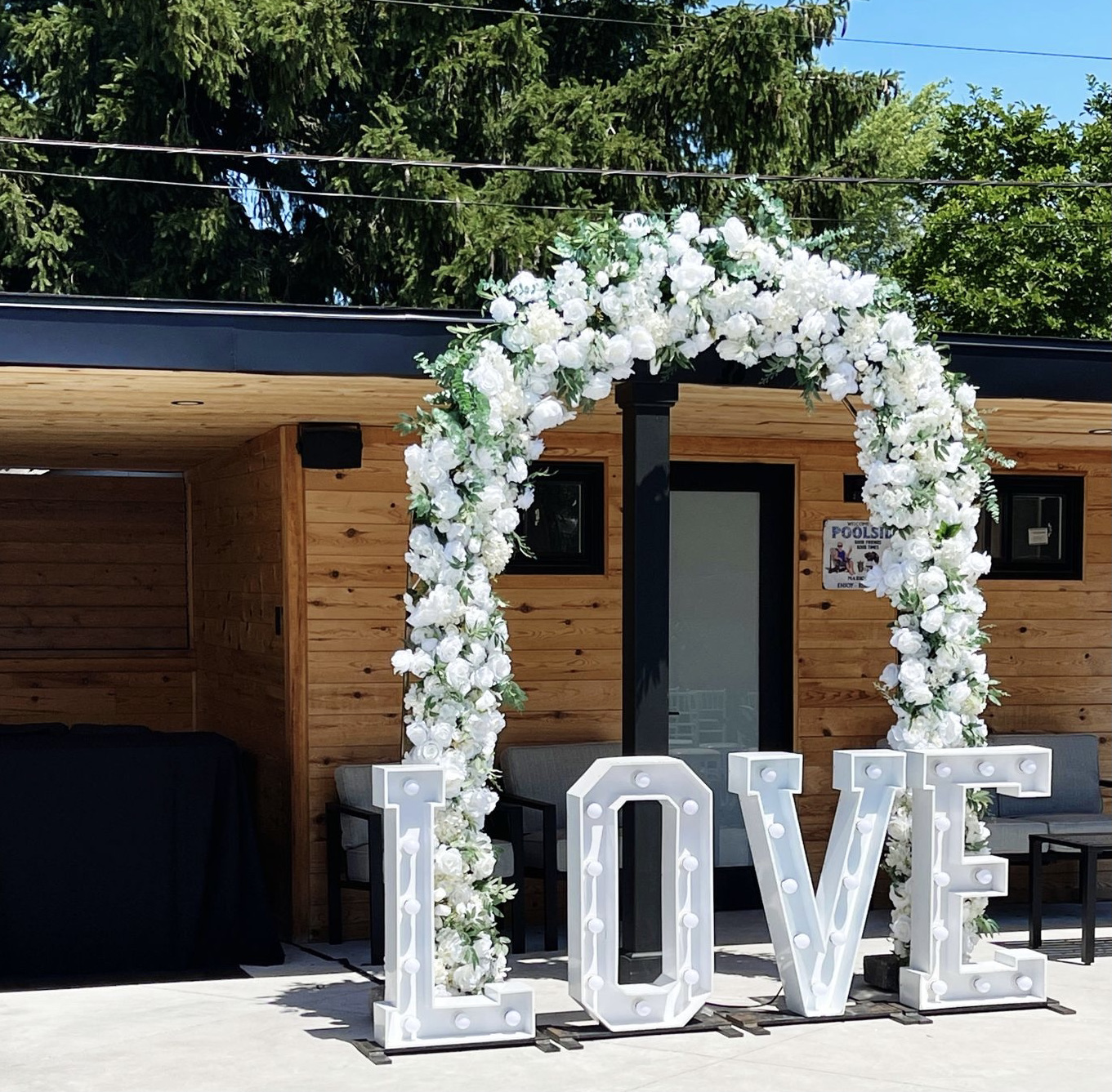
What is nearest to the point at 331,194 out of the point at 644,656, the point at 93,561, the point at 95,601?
the point at 93,561

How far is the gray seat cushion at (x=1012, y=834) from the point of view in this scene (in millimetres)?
7387

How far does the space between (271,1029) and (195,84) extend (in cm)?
1291

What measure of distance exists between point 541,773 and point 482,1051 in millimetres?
2299

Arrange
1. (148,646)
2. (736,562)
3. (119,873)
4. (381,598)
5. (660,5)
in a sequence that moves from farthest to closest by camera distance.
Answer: (660,5), (148,646), (736,562), (381,598), (119,873)

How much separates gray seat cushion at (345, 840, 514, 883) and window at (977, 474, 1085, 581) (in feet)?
9.86

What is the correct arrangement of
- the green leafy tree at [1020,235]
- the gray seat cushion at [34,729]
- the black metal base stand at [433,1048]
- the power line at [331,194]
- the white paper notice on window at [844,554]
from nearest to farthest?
the black metal base stand at [433,1048]
the gray seat cushion at [34,729]
the white paper notice on window at [844,554]
the power line at [331,194]
the green leafy tree at [1020,235]

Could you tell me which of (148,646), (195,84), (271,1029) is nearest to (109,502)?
(148,646)

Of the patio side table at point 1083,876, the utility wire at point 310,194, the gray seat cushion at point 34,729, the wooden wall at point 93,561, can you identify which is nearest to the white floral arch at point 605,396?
the patio side table at point 1083,876

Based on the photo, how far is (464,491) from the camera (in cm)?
537

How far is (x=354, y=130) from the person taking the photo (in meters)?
17.1

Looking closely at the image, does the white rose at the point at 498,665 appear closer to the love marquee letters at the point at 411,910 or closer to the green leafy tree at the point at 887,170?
the love marquee letters at the point at 411,910

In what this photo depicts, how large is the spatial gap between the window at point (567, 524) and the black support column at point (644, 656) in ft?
6.50

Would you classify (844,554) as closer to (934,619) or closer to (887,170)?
(934,619)

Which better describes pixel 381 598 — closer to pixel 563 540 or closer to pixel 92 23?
pixel 563 540
